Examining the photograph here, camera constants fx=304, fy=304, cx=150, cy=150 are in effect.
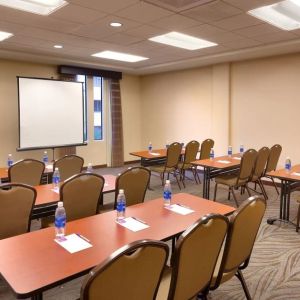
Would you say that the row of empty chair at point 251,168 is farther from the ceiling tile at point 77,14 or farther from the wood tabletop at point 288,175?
the ceiling tile at point 77,14

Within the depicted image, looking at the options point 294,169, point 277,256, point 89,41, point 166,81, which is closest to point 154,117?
point 166,81

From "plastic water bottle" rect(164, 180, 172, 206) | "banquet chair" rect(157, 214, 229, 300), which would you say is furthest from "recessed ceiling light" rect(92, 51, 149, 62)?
"banquet chair" rect(157, 214, 229, 300)

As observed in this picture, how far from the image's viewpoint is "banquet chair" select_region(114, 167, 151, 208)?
2.92 metres

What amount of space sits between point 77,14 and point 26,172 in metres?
2.07

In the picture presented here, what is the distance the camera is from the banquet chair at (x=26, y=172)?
371cm

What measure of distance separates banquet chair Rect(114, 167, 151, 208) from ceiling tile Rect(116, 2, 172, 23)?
6.11 ft

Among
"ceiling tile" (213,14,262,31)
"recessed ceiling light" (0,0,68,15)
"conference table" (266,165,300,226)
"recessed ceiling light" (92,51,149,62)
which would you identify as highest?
"recessed ceiling light" (92,51,149,62)

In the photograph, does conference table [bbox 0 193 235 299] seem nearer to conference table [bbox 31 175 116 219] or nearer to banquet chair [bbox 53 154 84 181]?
conference table [bbox 31 175 116 219]

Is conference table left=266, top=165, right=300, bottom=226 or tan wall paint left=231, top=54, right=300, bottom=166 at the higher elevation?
tan wall paint left=231, top=54, right=300, bottom=166

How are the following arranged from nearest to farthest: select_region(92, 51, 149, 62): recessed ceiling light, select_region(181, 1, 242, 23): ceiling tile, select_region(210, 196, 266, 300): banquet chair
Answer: select_region(210, 196, 266, 300): banquet chair < select_region(181, 1, 242, 23): ceiling tile < select_region(92, 51, 149, 62): recessed ceiling light

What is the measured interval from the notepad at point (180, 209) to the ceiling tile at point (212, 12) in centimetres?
227

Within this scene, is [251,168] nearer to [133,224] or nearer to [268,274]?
[268,274]

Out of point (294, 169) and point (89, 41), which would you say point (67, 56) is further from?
point (294, 169)

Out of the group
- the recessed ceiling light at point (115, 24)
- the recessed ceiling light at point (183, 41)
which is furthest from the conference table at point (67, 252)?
the recessed ceiling light at point (183, 41)
